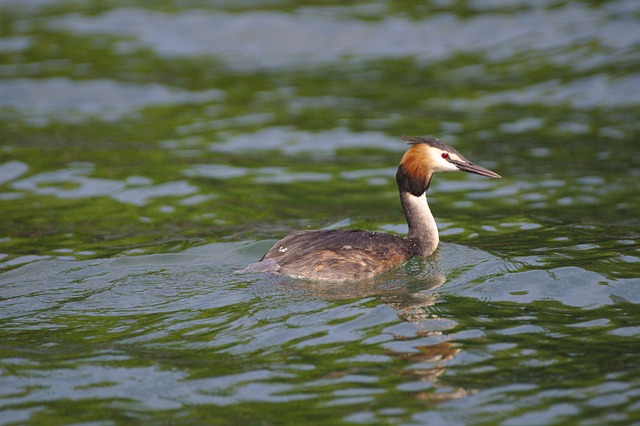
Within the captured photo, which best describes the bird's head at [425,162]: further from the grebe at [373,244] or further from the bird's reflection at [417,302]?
the bird's reflection at [417,302]

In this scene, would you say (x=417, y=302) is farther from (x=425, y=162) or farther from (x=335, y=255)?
(x=425, y=162)

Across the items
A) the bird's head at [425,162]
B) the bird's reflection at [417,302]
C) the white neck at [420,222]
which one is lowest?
the bird's reflection at [417,302]

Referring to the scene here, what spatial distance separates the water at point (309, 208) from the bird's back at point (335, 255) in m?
0.16

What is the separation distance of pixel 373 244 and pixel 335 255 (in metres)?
0.41

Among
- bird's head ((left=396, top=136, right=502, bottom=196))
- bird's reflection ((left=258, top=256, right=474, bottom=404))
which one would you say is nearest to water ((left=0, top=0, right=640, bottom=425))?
bird's reflection ((left=258, top=256, right=474, bottom=404))

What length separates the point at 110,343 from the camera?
679 centimetres

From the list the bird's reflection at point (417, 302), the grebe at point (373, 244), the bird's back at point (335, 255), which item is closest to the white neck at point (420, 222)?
the grebe at point (373, 244)

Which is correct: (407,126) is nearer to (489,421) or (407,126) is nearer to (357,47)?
(357,47)

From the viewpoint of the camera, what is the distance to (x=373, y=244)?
8.35 metres

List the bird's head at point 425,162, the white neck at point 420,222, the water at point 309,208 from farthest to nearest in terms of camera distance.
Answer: the white neck at point 420,222, the bird's head at point 425,162, the water at point 309,208

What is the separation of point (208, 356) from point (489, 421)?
199 cm

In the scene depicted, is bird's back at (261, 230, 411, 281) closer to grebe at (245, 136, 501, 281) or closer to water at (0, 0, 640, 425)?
grebe at (245, 136, 501, 281)

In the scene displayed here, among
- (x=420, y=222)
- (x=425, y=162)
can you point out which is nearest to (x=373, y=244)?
(x=420, y=222)

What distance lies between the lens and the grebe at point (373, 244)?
8.08 meters
